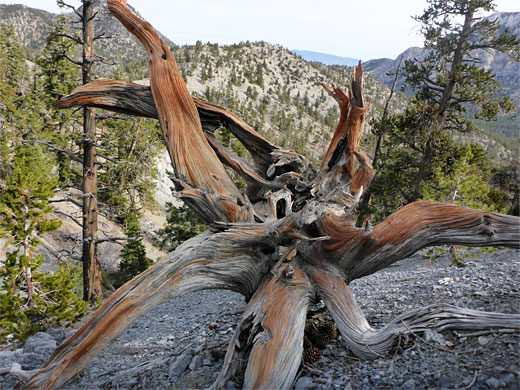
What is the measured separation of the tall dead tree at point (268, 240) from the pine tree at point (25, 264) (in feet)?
8.70

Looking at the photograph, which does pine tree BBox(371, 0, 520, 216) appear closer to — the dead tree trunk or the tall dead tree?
the tall dead tree

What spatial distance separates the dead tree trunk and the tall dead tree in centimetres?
506

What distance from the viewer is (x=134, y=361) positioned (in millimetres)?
4586

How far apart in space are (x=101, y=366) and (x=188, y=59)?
3995 inches

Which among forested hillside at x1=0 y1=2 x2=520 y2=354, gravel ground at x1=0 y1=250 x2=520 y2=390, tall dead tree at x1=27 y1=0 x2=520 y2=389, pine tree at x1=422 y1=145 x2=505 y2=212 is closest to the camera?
Answer: gravel ground at x1=0 y1=250 x2=520 y2=390

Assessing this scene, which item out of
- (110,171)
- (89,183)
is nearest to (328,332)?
(89,183)

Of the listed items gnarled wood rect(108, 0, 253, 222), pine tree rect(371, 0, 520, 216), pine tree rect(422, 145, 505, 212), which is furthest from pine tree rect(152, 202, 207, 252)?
gnarled wood rect(108, 0, 253, 222)

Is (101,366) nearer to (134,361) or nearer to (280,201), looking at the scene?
(134,361)

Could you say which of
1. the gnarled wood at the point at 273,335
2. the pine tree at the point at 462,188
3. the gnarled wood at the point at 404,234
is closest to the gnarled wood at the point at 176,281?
the gnarled wood at the point at 273,335

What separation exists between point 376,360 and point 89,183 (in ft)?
29.6

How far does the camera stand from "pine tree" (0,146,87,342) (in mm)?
6406

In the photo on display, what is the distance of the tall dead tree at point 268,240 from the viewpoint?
3.32m

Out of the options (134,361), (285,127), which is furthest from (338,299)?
(285,127)

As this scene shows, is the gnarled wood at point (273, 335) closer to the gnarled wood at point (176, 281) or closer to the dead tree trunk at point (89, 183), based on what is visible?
the gnarled wood at point (176, 281)
